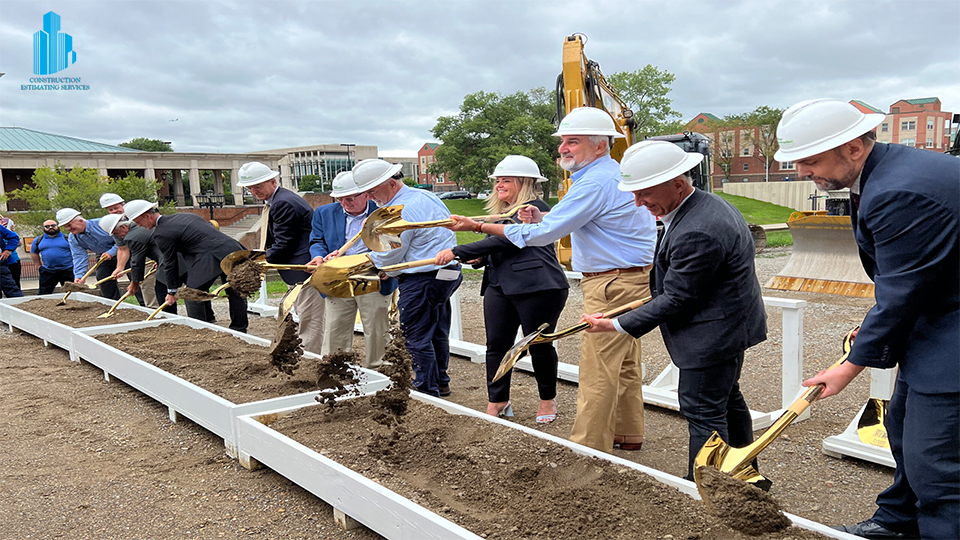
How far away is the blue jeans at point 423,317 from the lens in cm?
466

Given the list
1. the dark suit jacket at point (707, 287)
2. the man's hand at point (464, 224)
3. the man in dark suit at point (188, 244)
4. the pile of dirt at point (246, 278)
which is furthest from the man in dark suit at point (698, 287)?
the man in dark suit at point (188, 244)

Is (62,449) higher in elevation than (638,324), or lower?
lower

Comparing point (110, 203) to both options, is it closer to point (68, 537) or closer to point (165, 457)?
point (165, 457)

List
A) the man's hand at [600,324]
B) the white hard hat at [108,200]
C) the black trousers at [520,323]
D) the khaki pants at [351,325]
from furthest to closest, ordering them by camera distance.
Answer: the white hard hat at [108,200], the khaki pants at [351,325], the black trousers at [520,323], the man's hand at [600,324]

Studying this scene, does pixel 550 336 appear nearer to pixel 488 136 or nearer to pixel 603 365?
pixel 603 365

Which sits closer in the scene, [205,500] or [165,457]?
[205,500]

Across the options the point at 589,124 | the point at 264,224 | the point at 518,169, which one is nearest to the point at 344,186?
the point at 264,224

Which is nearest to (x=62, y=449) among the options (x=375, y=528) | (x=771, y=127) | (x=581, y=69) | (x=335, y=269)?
(x=335, y=269)

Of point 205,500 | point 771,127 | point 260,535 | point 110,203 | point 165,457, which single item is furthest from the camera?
point 771,127

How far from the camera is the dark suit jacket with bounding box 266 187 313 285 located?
5730 mm

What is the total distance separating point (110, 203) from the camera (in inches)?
341

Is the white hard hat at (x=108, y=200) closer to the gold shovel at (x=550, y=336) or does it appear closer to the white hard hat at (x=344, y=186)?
the white hard hat at (x=344, y=186)

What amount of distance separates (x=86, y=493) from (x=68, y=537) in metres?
0.54

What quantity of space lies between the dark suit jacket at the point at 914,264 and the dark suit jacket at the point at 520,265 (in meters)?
2.12
